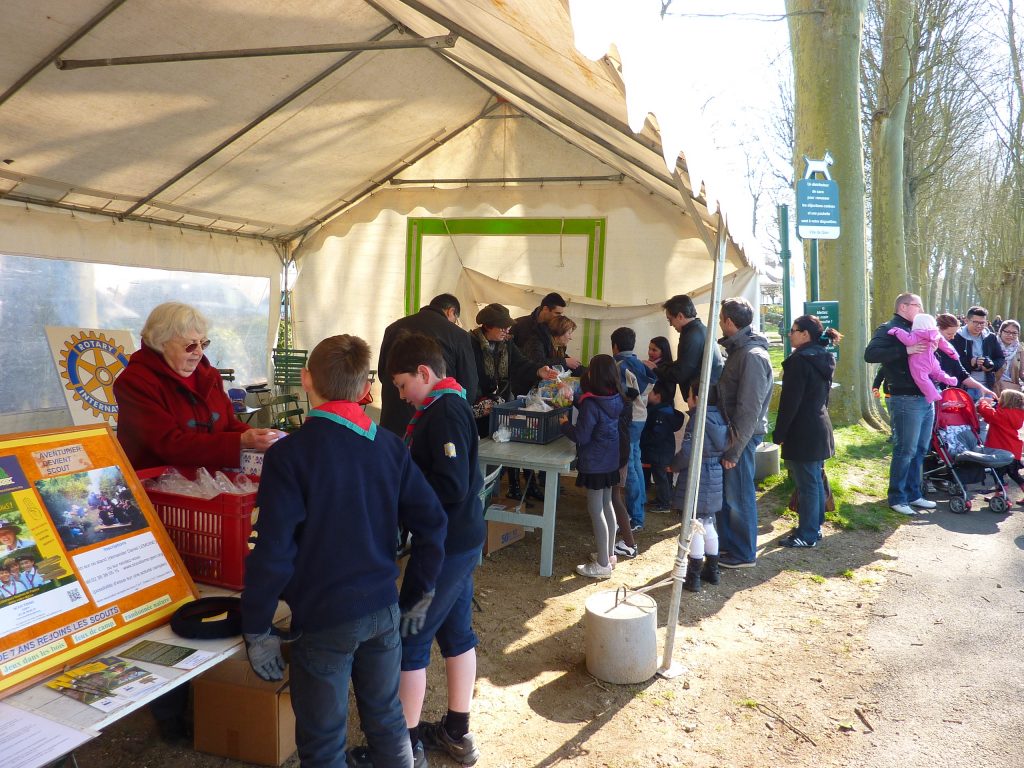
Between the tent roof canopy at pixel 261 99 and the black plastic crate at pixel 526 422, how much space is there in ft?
5.77

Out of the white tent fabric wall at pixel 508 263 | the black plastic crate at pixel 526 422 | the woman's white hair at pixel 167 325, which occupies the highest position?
the white tent fabric wall at pixel 508 263

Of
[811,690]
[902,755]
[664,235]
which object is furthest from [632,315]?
[902,755]

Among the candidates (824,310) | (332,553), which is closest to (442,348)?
(332,553)

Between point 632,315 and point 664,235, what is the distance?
2.97 ft

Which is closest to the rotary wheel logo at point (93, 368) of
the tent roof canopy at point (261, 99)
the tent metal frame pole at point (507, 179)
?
the tent roof canopy at point (261, 99)

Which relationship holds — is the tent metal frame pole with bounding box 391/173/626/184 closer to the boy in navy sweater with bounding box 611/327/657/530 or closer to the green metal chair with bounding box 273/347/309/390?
the green metal chair with bounding box 273/347/309/390

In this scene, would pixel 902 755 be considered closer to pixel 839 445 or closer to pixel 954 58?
pixel 839 445

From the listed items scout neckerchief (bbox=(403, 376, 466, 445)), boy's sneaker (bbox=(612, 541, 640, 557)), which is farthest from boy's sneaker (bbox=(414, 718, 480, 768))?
boy's sneaker (bbox=(612, 541, 640, 557))

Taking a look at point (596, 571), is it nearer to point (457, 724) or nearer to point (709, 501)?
point (709, 501)

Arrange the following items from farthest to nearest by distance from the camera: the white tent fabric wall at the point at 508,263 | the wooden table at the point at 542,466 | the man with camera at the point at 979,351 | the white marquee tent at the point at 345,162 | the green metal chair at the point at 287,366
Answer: the green metal chair at the point at 287,366 → the man with camera at the point at 979,351 → the white tent fabric wall at the point at 508,263 → the wooden table at the point at 542,466 → the white marquee tent at the point at 345,162

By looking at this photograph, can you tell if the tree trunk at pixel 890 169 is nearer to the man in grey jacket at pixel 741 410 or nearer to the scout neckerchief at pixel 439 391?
the man in grey jacket at pixel 741 410

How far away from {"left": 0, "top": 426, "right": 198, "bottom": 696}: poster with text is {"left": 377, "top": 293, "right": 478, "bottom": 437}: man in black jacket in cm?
240

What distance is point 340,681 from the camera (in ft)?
6.79

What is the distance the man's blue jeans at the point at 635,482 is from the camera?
561 cm
